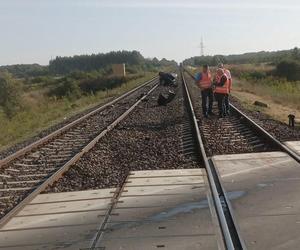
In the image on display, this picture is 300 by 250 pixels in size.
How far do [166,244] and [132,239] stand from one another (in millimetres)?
401

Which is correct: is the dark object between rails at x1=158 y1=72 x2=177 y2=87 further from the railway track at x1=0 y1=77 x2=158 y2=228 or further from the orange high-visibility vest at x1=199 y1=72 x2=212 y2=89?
the railway track at x1=0 y1=77 x2=158 y2=228

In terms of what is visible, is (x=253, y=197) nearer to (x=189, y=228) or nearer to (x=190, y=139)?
(x=189, y=228)

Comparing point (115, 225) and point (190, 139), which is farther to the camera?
point (190, 139)

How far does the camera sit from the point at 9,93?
175 feet

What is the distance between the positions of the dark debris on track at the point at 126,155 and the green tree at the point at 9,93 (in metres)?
32.9

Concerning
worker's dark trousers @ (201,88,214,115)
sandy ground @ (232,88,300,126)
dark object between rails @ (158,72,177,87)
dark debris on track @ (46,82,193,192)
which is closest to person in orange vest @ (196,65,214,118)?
worker's dark trousers @ (201,88,214,115)

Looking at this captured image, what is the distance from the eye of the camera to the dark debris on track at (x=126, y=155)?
849 centimetres

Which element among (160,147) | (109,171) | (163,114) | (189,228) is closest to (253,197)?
(189,228)

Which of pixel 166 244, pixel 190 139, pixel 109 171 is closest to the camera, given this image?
pixel 166 244

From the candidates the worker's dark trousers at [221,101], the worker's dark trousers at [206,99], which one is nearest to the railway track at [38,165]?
the worker's dark trousers at [206,99]

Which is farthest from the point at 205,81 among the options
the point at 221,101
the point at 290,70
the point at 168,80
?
the point at 290,70

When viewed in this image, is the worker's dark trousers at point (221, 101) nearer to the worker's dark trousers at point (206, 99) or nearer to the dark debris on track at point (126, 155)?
the worker's dark trousers at point (206, 99)

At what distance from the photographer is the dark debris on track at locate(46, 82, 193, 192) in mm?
8492

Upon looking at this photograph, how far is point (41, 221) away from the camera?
6.15 meters
